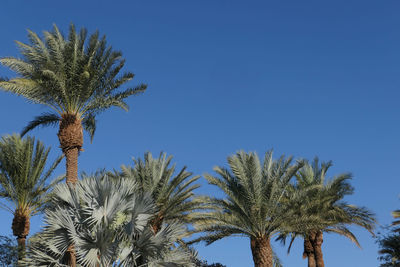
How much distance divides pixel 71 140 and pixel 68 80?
259 centimetres

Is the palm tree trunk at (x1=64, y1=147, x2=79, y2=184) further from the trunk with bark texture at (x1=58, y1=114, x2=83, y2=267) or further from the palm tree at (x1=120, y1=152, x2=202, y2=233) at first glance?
the palm tree at (x1=120, y1=152, x2=202, y2=233)

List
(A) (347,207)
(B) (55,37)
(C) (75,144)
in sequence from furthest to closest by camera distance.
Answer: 1. (A) (347,207)
2. (B) (55,37)
3. (C) (75,144)

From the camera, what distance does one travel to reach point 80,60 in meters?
21.7

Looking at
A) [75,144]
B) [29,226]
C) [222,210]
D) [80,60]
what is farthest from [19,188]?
[222,210]

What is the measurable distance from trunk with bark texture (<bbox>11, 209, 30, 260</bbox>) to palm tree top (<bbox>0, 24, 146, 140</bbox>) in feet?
16.5

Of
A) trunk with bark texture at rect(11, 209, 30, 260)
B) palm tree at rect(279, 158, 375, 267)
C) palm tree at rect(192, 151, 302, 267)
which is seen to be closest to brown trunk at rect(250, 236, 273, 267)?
palm tree at rect(192, 151, 302, 267)

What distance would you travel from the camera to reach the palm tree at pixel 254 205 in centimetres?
2195

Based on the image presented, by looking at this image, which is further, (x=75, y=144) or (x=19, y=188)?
(x=19, y=188)

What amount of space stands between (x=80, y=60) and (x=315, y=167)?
17.2 meters

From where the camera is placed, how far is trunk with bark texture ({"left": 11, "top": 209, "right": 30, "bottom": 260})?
24.7 m

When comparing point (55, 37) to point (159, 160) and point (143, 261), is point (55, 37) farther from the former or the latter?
point (143, 261)

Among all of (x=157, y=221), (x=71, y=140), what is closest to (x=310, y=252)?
(x=157, y=221)

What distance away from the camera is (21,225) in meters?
24.7

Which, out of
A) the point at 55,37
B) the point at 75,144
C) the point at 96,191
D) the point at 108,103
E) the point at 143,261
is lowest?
the point at 143,261
